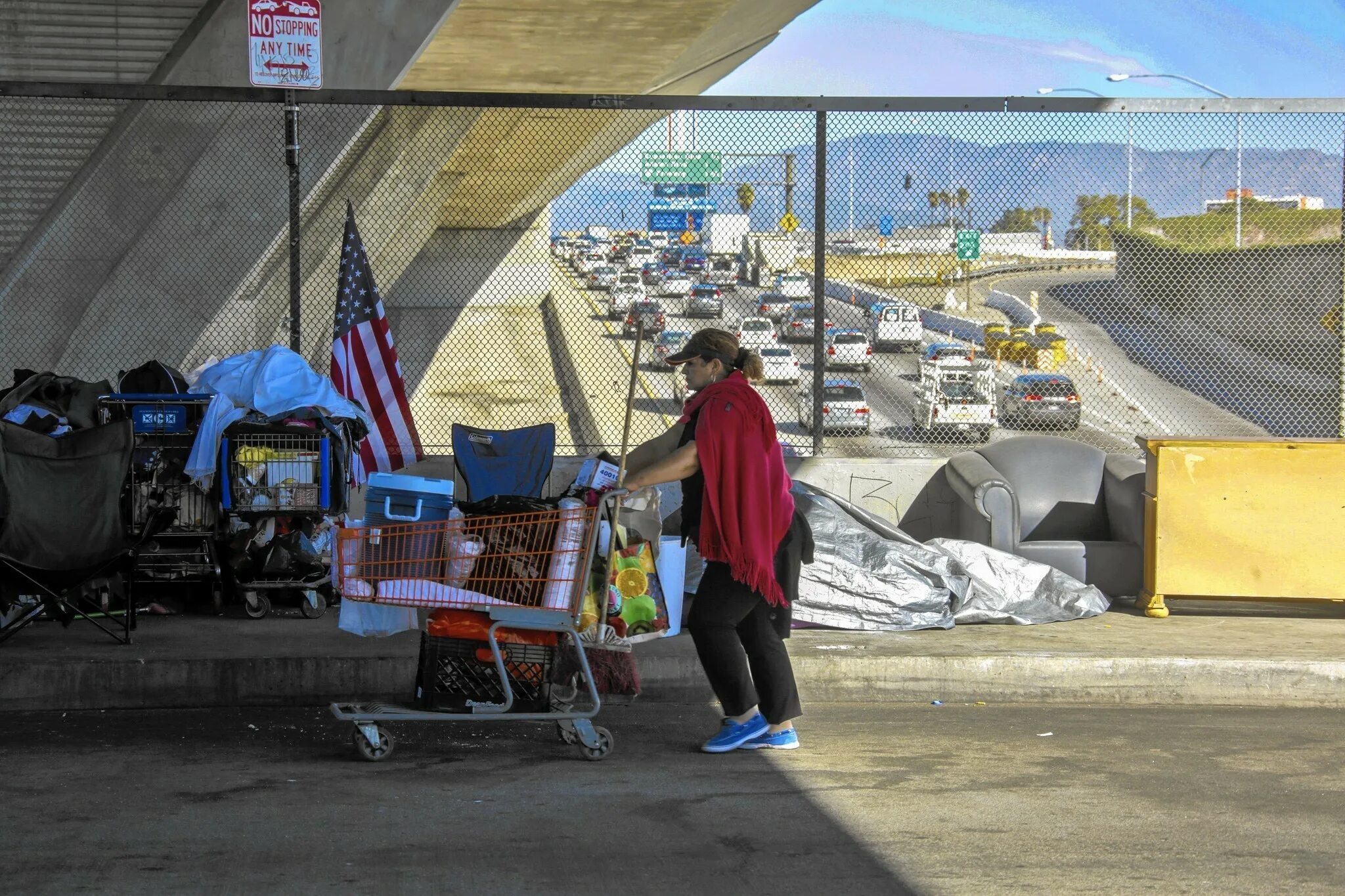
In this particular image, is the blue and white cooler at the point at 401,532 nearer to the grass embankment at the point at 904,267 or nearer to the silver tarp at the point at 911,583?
the silver tarp at the point at 911,583

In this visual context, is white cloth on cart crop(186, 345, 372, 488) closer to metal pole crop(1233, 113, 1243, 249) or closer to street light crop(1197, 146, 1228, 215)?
street light crop(1197, 146, 1228, 215)

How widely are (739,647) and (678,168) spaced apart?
17.7 ft

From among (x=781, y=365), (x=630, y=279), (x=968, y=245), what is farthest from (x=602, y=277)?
(x=968, y=245)

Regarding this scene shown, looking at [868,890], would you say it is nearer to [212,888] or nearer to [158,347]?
[212,888]

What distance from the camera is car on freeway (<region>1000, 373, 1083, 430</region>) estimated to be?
1071 centimetres

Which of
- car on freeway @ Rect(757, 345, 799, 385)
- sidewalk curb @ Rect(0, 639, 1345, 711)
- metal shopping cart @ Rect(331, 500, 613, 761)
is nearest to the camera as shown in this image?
metal shopping cart @ Rect(331, 500, 613, 761)

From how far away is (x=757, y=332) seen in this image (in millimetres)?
12688

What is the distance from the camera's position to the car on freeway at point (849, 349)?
11.8 m

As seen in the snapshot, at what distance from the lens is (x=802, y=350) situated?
1195 centimetres

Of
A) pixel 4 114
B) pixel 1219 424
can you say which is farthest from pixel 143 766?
pixel 4 114

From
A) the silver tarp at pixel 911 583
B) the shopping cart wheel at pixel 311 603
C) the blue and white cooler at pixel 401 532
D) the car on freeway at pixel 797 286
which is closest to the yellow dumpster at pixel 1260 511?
the silver tarp at pixel 911 583

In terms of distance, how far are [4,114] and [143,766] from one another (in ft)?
33.5

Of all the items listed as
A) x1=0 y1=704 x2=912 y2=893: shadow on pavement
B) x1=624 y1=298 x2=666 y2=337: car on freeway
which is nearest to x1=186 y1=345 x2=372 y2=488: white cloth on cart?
x1=0 y1=704 x2=912 y2=893: shadow on pavement

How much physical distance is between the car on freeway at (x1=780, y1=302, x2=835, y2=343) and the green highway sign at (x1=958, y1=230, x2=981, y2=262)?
3.84 feet
